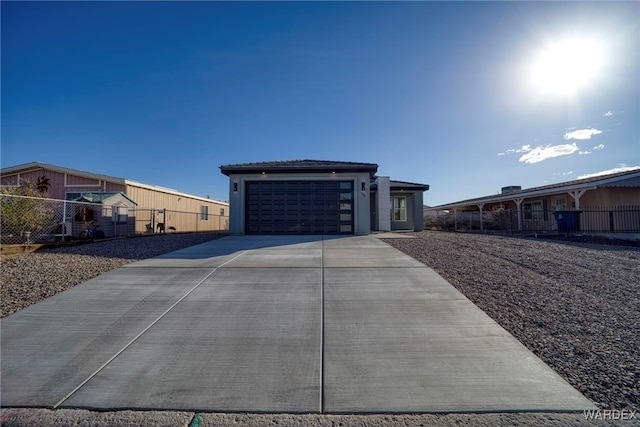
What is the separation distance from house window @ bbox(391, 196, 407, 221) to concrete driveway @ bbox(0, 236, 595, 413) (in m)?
13.1

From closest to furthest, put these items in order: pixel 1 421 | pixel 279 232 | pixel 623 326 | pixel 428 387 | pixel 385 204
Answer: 1. pixel 1 421
2. pixel 428 387
3. pixel 623 326
4. pixel 279 232
5. pixel 385 204

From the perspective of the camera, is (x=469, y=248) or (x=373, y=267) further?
(x=469, y=248)

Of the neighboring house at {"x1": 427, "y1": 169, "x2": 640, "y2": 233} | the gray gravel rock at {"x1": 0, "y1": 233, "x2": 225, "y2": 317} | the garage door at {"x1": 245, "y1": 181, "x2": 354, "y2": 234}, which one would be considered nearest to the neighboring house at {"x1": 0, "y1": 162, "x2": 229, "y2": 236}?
the garage door at {"x1": 245, "y1": 181, "x2": 354, "y2": 234}

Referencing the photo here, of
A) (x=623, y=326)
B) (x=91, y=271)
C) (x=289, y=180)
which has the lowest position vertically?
(x=623, y=326)

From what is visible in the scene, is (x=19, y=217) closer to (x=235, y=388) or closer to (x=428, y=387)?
→ (x=235, y=388)

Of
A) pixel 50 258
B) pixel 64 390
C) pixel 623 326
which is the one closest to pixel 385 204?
pixel 623 326

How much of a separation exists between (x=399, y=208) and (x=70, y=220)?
17177 millimetres

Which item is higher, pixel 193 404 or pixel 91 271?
pixel 91 271

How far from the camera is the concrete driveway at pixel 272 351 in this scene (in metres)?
2.53

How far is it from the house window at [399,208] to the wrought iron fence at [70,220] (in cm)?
1330

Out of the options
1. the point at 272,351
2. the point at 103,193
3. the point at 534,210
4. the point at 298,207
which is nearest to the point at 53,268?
the point at 272,351

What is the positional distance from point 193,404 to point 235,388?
359 mm

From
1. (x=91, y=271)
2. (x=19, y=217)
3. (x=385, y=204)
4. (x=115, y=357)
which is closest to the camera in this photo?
(x=115, y=357)

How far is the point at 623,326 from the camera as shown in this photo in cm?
360
